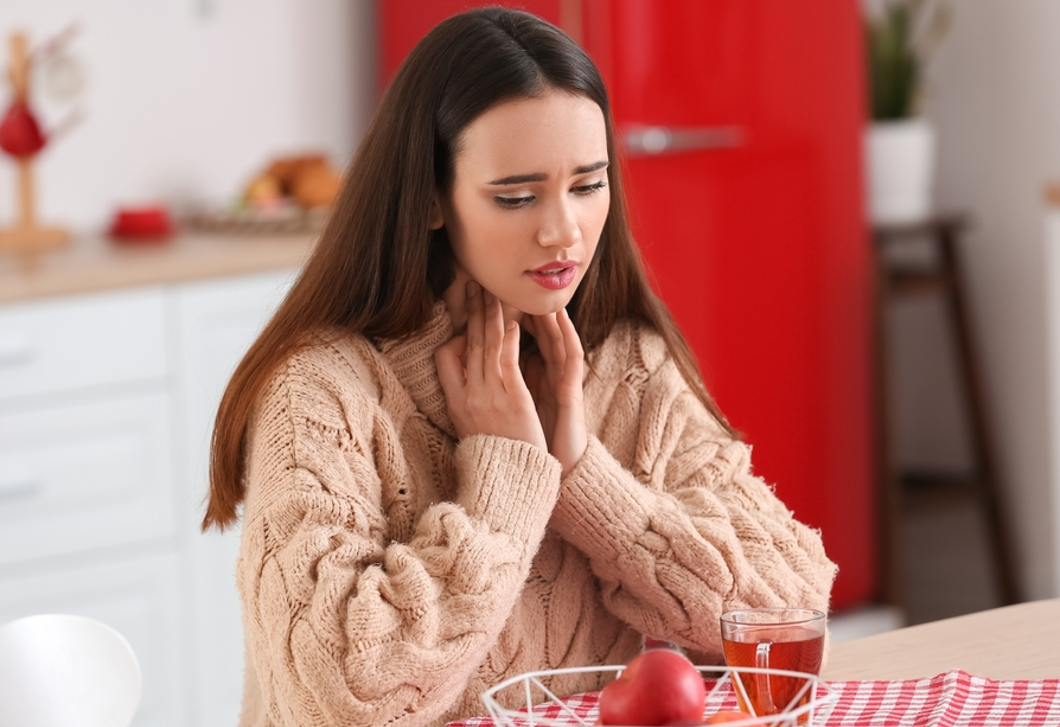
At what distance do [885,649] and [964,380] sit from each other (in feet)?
7.90

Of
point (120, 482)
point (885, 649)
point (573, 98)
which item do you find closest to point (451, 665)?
point (885, 649)

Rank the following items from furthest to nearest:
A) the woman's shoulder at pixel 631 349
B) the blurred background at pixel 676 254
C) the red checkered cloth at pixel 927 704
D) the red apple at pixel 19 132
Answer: the red apple at pixel 19 132, the blurred background at pixel 676 254, the woman's shoulder at pixel 631 349, the red checkered cloth at pixel 927 704

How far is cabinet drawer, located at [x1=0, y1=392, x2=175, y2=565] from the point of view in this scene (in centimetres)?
243

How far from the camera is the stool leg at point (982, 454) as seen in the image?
3.58m

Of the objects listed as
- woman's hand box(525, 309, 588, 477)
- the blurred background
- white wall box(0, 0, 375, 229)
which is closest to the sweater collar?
woman's hand box(525, 309, 588, 477)

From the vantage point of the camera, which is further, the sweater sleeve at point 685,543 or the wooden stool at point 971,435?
the wooden stool at point 971,435

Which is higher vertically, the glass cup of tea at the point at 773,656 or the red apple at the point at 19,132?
the red apple at the point at 19,132

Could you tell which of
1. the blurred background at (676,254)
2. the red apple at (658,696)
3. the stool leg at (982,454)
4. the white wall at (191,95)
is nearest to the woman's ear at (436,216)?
the red apple at (658,696)

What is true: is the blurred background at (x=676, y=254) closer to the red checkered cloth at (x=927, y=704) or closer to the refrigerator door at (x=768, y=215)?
the refrigerator door at (x=768, y=215)

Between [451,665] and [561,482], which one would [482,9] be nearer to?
[561,482]

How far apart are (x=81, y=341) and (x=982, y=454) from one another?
7.17ft

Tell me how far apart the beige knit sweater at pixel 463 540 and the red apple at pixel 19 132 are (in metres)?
1.68

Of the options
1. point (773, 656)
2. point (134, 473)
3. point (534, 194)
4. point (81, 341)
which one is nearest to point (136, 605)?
point (134, 473)

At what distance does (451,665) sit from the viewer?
4.03ft
